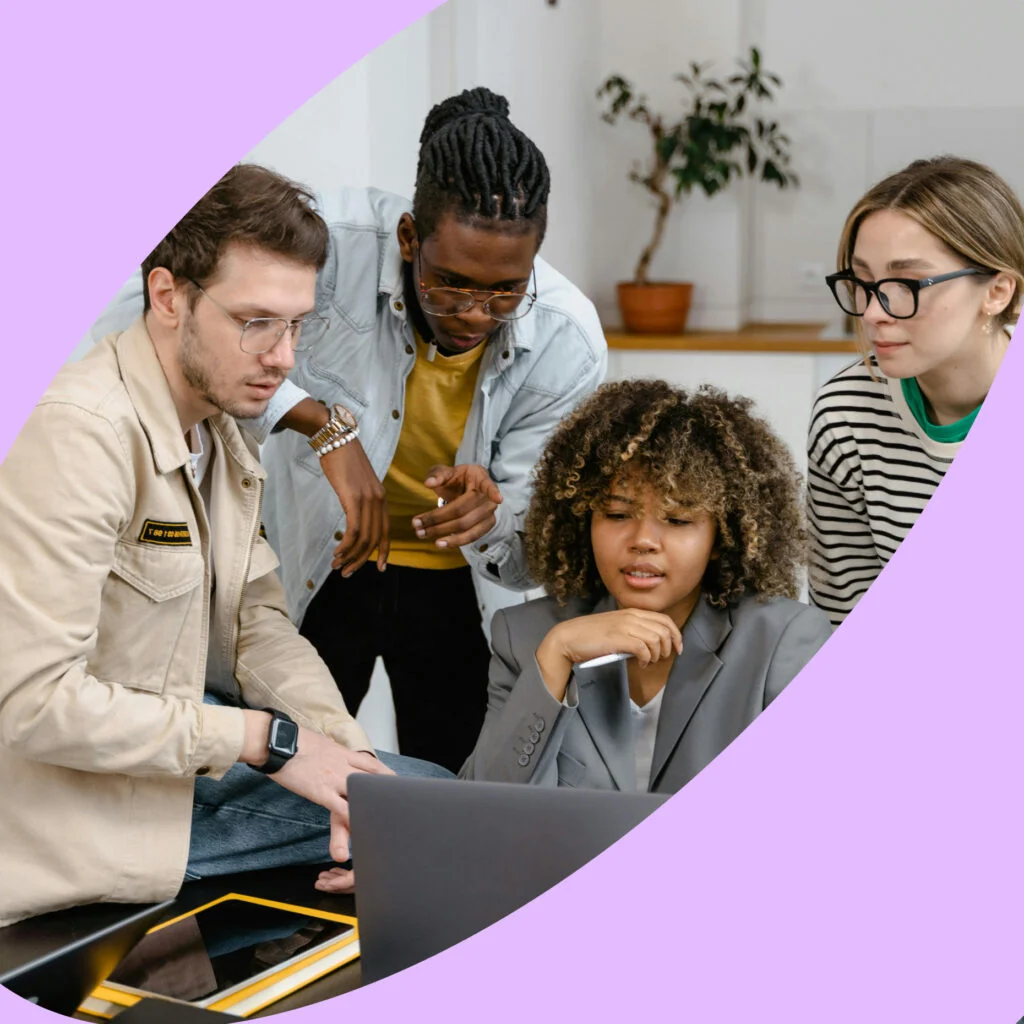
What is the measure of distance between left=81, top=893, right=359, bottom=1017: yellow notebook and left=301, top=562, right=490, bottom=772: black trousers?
1.47 feet

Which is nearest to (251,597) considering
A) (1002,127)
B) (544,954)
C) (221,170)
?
(221,170)

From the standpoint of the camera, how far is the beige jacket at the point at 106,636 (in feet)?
3.01

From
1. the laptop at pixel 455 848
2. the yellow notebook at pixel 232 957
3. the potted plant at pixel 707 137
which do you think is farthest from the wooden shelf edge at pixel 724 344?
the laptop at pixel 455 848

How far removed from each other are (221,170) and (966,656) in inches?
20.9

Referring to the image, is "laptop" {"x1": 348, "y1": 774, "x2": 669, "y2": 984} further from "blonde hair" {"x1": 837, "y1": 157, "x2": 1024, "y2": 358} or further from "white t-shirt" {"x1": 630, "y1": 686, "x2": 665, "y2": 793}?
"blonde hair" {"x1": 837, "y1": 157, "x2": 1024, "y2": 358}

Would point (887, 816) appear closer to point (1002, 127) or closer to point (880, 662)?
point (880, 662)

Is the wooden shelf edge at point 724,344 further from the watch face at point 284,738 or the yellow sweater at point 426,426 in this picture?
the watch face at point 284,738

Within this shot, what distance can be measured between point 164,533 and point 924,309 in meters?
0.58

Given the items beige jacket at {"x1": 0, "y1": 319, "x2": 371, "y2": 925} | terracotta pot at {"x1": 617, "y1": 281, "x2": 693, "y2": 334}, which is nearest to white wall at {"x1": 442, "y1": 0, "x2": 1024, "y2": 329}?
terracotta pot at {"x1": 617, "y1": 281, "x2": 693, "y2": 334}

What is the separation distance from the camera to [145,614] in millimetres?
1015

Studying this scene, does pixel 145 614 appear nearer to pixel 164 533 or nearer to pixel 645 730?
pixel 164 533

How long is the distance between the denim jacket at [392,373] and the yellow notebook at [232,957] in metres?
0.40

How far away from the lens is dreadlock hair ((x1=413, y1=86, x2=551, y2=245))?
3.48ft

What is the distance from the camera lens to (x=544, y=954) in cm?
69
